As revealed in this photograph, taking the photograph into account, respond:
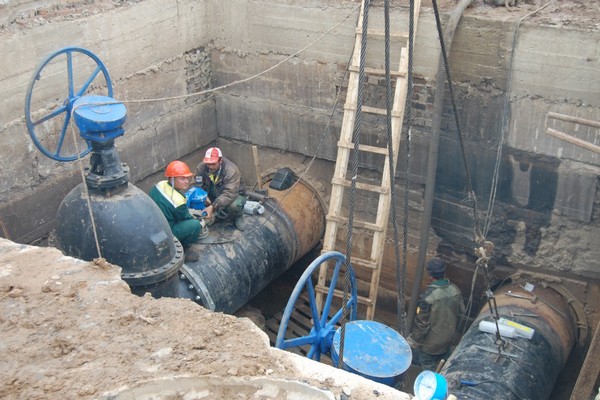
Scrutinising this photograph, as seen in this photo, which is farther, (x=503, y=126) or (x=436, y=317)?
(x=436, y=317)

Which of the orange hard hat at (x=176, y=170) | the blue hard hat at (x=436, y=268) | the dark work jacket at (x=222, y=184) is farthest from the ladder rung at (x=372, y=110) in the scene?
the orange hard hat at (x=176, y=170)

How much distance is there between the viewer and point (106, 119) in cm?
491

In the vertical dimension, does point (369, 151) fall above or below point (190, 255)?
above

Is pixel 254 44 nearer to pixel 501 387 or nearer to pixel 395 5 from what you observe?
pixel 395 5

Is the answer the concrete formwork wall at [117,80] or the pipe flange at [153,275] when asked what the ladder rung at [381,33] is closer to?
the concrete formwork wall at [117,80]

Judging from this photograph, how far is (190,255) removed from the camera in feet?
22.1

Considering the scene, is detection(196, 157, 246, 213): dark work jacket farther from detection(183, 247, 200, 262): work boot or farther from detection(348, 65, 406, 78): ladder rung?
detection(348, 65, 406, 78): ladder rung

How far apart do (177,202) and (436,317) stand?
2.85 metres

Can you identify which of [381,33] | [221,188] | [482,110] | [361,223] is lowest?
[361,223]

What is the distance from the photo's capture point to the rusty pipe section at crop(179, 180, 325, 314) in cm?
664

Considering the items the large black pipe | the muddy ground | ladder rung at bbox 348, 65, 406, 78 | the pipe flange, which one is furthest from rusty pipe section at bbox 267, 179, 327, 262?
the muddy ground

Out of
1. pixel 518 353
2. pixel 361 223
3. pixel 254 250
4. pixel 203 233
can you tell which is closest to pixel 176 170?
pixel 203 233

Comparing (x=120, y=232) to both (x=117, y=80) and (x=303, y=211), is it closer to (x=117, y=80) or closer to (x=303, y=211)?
(x=117, y=80)

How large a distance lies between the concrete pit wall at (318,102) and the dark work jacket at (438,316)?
77cm
